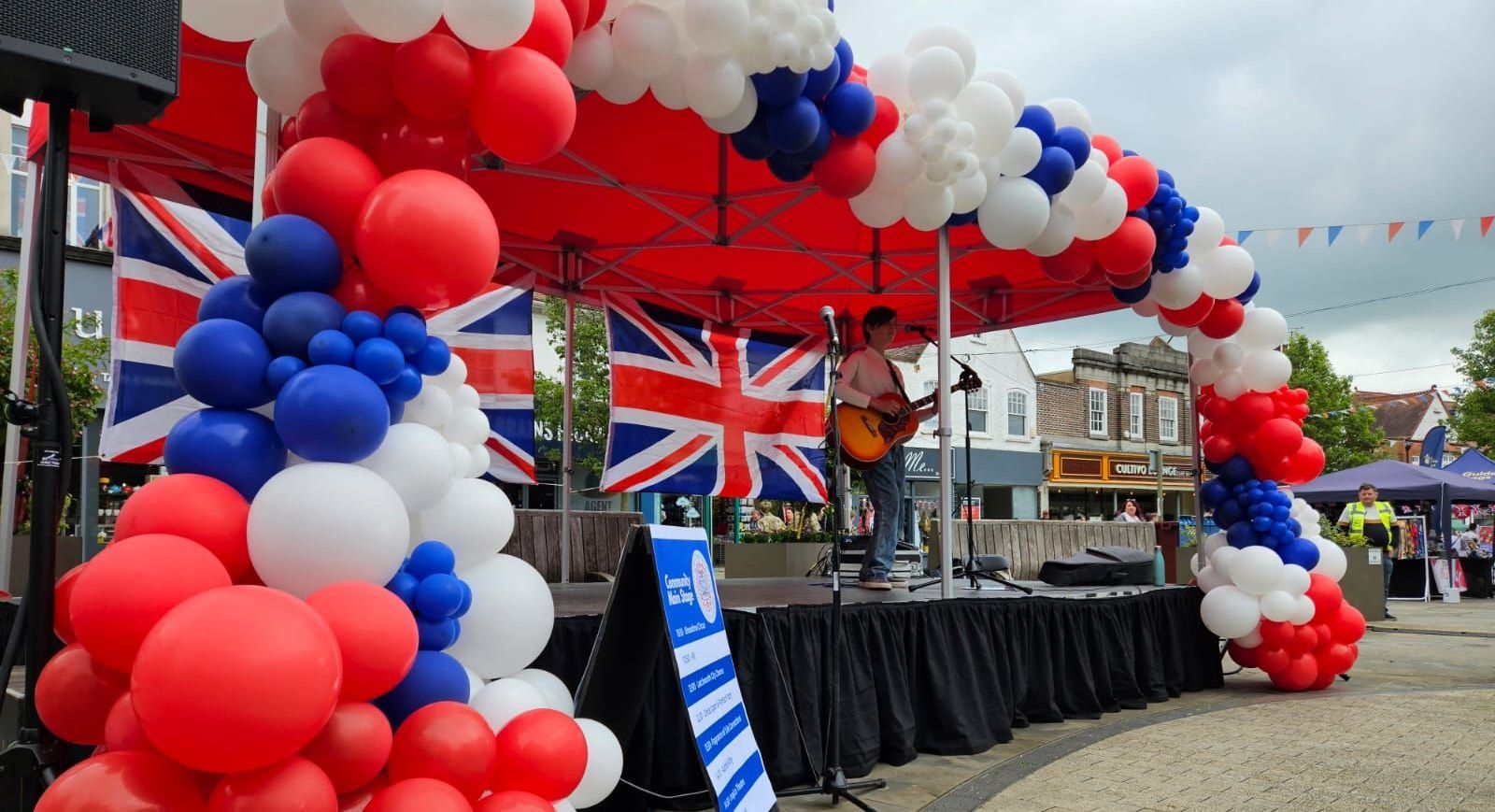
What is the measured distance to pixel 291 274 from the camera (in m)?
2.47

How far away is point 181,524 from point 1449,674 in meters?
9.22

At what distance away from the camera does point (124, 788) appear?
1889mm

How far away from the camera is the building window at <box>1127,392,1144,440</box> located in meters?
33.2

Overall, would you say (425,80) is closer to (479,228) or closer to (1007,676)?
(479,228)

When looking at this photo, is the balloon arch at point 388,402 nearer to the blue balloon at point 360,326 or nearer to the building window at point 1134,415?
the blue balloon at point 360,326

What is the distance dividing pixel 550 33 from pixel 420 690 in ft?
6.27

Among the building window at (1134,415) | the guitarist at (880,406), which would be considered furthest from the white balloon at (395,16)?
the building window at (1134,415)

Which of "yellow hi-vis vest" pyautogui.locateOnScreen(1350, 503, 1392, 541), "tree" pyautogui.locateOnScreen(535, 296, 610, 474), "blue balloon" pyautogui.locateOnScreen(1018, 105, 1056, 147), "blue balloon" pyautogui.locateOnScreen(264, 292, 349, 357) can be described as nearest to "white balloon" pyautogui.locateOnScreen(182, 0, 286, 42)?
"blue balloon" pyautogui.locateOnScreen(264, 292, 349, 357)

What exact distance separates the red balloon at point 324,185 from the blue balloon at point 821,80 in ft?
6.38

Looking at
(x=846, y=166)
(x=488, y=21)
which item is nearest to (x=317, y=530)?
(x=488, y=21)

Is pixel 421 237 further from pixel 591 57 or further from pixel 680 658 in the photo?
pixel 680 658

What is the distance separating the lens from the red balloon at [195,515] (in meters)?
2.15

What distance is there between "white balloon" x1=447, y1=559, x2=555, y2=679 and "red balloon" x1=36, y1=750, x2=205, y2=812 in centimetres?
77

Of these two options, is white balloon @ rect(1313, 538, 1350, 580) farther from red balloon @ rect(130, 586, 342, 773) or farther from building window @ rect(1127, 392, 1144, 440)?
building window @ rect(1127, 392, 1144, 440)
